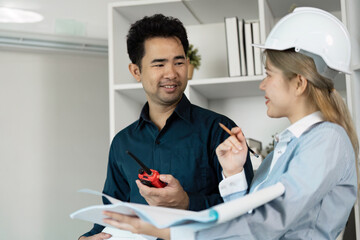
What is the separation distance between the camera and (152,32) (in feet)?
5.74

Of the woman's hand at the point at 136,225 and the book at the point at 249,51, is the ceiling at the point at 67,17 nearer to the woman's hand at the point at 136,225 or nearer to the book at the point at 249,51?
the book at the point at 249,51

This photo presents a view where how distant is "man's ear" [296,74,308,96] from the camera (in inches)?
45.1

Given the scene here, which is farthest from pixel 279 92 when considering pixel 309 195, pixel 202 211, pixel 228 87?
pixel 228 87

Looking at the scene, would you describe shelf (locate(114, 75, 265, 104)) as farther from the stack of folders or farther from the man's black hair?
the man's black hair

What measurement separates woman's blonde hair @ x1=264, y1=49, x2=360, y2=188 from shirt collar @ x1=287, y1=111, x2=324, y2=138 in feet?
0.06

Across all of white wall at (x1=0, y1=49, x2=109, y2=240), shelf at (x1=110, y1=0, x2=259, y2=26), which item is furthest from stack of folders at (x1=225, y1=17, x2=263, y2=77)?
white wall at (x1=0, y1=49, x2=109, y2=240)

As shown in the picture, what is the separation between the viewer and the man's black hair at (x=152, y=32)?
68.4 inches

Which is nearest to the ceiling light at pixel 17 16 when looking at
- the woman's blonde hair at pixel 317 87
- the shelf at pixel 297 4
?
the shelf at pixel 297 4

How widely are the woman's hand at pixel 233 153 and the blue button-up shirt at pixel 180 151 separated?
26cm

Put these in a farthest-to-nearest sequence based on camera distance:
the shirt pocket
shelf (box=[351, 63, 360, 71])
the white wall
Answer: the white wall < shelf (box=[351, 63, 360, 71]) < the shirt pocket

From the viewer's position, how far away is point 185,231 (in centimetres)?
95

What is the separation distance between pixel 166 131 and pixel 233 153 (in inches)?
18.9

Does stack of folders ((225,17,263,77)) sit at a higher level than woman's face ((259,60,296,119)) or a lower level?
higher

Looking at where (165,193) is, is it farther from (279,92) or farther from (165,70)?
(165,70)
